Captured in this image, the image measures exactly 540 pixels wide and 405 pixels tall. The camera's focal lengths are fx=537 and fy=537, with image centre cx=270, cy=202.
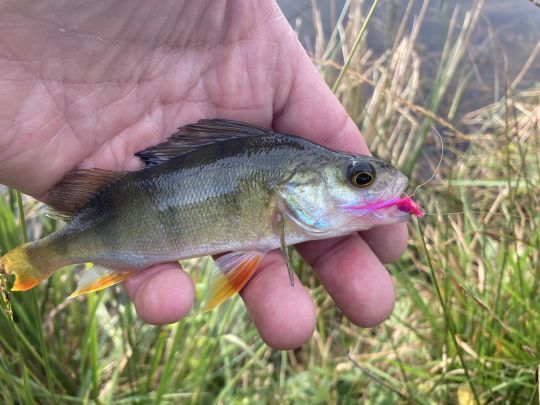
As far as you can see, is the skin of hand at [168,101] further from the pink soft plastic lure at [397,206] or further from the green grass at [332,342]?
the green grass at [332,342]

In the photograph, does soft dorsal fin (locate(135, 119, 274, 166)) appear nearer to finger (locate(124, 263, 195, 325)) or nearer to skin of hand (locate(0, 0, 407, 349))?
skin of hand (locate(0, 0, 407, 349))

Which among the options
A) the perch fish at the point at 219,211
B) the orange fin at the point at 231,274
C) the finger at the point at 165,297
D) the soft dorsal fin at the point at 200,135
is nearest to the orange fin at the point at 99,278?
the perch fish at the point at 219,211

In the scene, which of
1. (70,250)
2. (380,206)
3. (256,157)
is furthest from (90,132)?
(380,206)

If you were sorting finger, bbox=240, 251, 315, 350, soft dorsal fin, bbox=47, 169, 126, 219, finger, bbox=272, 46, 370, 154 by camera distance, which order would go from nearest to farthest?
finger, bbox=240, 251, 315, 350
soft dorsal fin, bbox=47, 169, 126, 219
finger, bbox=272, 46, 370, 154

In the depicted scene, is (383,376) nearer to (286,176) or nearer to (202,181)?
(286,176)

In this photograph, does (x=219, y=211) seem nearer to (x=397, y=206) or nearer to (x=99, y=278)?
(x=99, y=278)

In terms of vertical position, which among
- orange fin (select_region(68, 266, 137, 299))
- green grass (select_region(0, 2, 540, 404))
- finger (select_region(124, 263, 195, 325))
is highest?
orange fin (select_region(68, 266, 137, 299))

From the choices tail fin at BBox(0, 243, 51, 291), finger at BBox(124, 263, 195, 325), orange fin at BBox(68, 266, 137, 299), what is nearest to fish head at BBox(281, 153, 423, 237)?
finger at BBox(124, 263, 195, 325)
